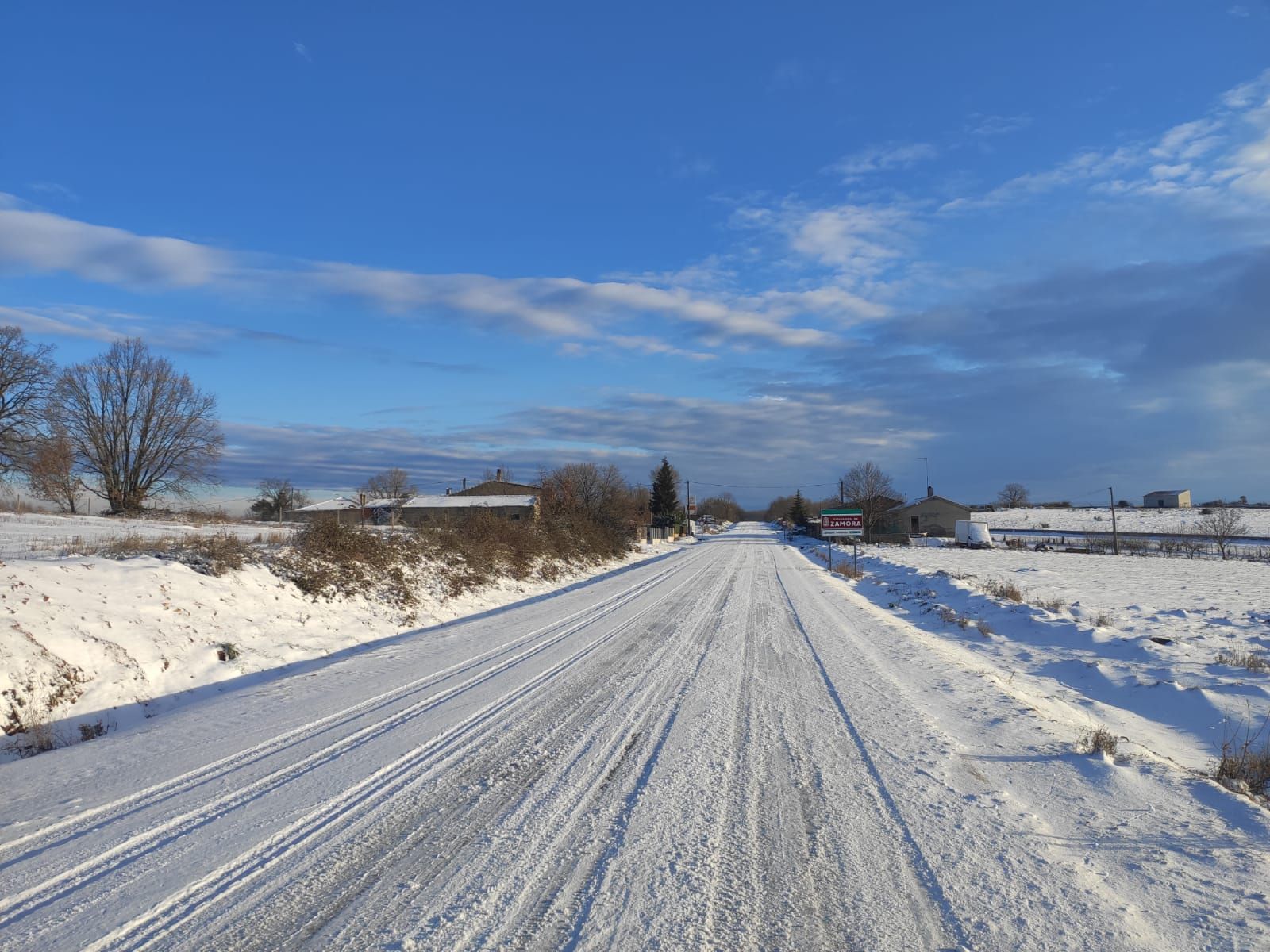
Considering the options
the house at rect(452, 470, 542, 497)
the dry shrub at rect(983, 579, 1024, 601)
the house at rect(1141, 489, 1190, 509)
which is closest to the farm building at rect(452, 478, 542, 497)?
the house at rect(452, 470, 542, 497)

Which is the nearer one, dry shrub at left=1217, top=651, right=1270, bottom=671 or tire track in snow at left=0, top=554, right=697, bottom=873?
tire track in snow at left=0, top=554, right=697, bottom=873

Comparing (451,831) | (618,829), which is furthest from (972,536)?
(451,831)

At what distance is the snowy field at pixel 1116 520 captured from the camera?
284ft

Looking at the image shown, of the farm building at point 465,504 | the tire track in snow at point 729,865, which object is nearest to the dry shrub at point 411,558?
the tire track in snow at point 729,865

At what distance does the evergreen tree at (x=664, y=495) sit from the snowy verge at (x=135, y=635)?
8187 cm

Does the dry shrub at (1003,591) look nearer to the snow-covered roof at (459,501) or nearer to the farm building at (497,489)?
the snow-covered roof at (459,501)

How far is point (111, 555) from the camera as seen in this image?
12031 mm

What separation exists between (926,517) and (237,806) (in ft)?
316

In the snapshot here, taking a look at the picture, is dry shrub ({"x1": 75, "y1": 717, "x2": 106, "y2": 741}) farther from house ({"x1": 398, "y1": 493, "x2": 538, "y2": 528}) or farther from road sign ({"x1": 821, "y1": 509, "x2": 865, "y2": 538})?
house ({"x1": 398, "y1": 493, "x2": 538, "y2": 528})

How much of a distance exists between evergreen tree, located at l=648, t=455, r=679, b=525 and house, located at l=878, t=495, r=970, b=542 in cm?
2622

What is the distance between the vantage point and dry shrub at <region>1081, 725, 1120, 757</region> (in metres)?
6.52

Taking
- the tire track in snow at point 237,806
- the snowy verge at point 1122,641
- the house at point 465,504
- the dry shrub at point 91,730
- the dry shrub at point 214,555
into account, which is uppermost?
the house at point 465,504

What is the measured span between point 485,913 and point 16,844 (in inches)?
128

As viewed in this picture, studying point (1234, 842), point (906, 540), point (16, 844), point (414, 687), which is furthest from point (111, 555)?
point (906, 540)
